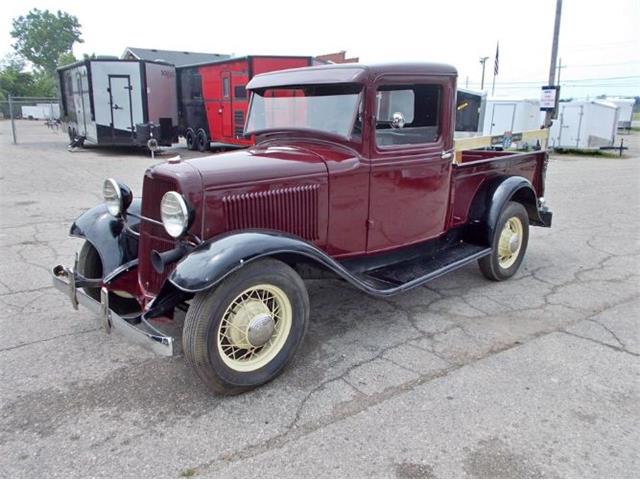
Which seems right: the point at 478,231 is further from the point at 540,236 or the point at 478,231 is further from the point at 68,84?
the point at 68,84

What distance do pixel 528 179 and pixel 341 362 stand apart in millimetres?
3231

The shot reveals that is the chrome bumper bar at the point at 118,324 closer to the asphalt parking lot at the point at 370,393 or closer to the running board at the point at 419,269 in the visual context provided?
the asphalt parking lot at the point at 370,393

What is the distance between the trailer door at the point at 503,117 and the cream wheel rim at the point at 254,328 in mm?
18650

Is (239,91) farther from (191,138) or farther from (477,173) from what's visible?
(477,173)

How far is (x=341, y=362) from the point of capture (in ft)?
10.7

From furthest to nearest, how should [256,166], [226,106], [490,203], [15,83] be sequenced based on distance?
[15,83]
[226,106]
[490,203]
[256,166]

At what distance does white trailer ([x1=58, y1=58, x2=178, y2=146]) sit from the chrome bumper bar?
12.0 m

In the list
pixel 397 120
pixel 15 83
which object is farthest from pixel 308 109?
pixel 15 83

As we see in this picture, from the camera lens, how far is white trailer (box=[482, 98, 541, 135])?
19375 mm

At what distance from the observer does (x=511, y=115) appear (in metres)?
19.6

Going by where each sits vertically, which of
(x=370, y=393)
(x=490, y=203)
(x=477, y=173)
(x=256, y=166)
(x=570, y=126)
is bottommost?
(x=370, y=393)

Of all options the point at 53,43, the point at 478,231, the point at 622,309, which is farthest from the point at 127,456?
the point at 53,43

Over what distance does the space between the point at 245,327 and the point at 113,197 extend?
1532mm

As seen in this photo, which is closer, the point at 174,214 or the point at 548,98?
the point at 174,214
